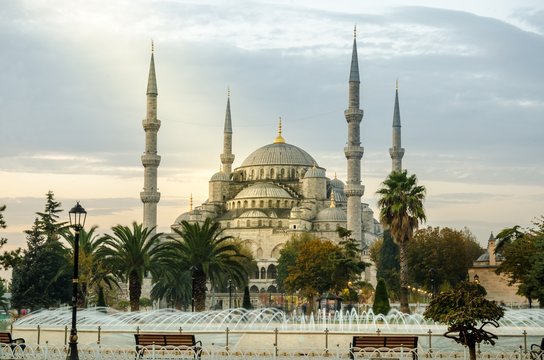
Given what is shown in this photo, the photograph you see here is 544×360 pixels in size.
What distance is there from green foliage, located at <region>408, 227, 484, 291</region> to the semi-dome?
38539mm

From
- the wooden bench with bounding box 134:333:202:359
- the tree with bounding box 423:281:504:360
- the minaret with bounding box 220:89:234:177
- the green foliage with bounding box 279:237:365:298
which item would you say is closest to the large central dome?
the minaret with bounding box 220:89:234:177

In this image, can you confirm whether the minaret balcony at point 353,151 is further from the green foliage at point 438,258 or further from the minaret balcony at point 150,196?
the minaret balcony at point 150,196

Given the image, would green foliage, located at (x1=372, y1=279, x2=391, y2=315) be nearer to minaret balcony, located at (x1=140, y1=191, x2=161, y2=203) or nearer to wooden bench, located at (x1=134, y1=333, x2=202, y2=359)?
wooden bench, located at (x1=134, y1=333, x2=202, y2=359)

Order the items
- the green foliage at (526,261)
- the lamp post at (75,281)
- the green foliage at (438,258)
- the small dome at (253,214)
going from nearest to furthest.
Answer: the lamp post at (75,281)
the green foliage at (526,261)
the green foliage at (438,258)
the small dome at (253,214)

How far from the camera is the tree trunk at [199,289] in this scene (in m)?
41.6

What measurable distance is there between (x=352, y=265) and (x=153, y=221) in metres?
29.9

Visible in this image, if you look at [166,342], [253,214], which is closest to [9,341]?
[166,342]

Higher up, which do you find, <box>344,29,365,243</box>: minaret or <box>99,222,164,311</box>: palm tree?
<box>344,29,365,243</box>: minaret

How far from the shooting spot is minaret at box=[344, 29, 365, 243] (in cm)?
8119

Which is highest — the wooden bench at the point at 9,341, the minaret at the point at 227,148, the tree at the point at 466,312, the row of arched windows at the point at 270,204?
the minaret at the point at 227,148

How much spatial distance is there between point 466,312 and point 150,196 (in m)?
64.8

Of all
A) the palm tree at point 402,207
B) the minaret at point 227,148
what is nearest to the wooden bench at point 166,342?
the palm tree at point 402,207

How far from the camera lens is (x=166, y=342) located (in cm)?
2061

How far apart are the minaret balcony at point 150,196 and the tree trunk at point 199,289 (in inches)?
1604
